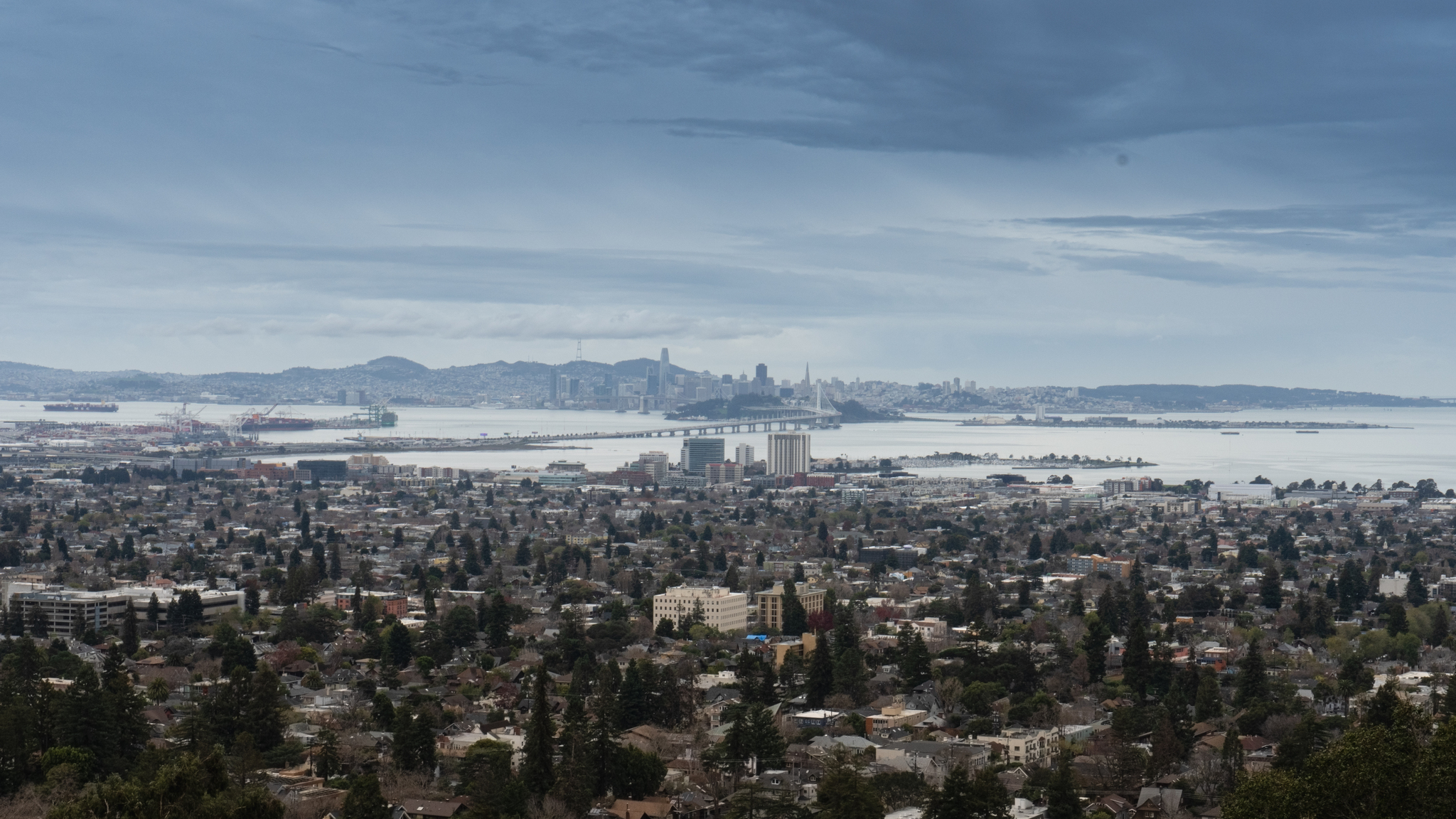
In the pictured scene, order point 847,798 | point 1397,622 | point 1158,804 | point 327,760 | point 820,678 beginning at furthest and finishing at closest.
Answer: point 1397,622 → point 820,678 → point 327,760 → point 1158,804 → point 847,798

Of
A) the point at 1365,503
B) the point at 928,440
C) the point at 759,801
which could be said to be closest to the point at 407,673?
the point at 759,801

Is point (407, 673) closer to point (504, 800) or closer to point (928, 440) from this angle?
point (504, 800)

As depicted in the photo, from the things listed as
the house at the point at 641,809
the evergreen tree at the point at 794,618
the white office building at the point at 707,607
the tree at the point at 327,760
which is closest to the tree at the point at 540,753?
the house at the point at 641,809

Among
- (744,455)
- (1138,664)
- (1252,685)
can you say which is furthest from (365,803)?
(744,455)

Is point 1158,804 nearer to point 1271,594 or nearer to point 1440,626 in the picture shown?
point 1440,626

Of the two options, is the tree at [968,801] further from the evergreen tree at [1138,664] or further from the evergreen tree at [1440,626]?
the evergreen tree at [1440,626]

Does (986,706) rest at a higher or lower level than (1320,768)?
lower
